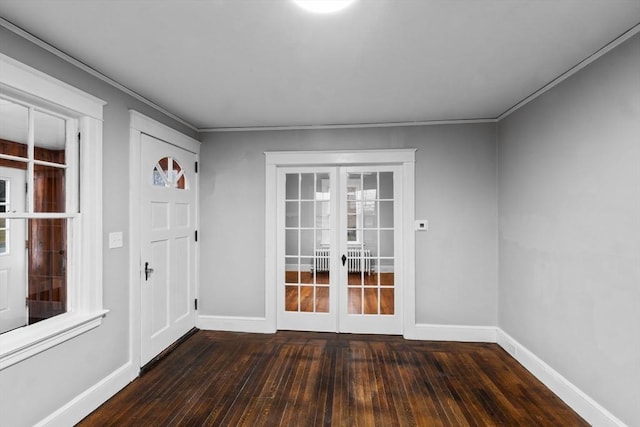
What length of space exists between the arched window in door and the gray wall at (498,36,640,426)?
3573 millimetres

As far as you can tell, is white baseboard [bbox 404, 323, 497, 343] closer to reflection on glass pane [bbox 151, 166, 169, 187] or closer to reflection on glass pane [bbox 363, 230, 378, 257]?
reflection on glass pane [bbox 363, 230, 378, 257]

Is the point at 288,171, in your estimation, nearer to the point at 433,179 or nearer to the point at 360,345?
the point at 433,179

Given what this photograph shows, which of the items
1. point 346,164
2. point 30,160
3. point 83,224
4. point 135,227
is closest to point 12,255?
point 83,224

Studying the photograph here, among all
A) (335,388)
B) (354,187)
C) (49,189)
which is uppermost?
(354,187)

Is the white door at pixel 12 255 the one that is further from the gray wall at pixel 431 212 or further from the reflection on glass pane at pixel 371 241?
the reflection on glass pane at pixel 371 241

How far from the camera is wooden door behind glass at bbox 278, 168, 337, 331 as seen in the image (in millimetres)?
3979

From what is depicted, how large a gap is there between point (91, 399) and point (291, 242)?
7.73ft

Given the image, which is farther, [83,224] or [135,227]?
[135,227]

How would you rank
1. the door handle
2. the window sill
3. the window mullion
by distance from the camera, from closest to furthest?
the window sill < the window mullion < the door handle

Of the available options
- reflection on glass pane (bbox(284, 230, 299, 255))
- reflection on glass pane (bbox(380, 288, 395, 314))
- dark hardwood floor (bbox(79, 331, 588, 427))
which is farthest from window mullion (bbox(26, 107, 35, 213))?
reflection on glass pane (bbox(380, 288, 395, 314))

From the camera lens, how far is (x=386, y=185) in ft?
12.8

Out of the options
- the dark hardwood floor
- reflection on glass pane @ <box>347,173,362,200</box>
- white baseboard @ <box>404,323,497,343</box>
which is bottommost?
the dark hardwood floor

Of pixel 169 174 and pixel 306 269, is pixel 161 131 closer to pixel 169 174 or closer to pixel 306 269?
pixel 169 174

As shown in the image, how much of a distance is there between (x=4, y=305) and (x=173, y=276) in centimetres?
161
